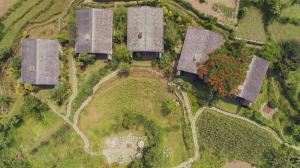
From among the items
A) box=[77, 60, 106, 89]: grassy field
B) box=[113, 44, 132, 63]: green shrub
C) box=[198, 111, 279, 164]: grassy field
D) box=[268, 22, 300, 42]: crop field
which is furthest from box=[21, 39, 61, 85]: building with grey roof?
box=[268, 22, 300, 42]: crop field

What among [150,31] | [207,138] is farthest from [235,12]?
[207,138]

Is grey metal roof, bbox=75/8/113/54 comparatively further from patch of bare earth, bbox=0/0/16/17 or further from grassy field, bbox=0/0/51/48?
patch of bare earth, bbox=0/0/16/17

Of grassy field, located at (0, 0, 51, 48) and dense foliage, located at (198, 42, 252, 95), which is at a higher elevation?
grassy field, located at (0, 0, 51, 48)

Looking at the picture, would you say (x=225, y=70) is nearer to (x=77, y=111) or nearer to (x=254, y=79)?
(x=254, y=79)

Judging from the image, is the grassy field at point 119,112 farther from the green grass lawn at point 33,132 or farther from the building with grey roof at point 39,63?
the building with grey roof at point 39,63

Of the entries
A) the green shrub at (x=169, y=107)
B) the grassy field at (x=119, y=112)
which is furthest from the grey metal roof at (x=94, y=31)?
the green shrub at (x=169, y=107)

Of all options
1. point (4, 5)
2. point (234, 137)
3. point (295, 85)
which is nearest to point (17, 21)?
point (4, 5)

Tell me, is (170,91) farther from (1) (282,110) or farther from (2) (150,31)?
(1) (282,110)
